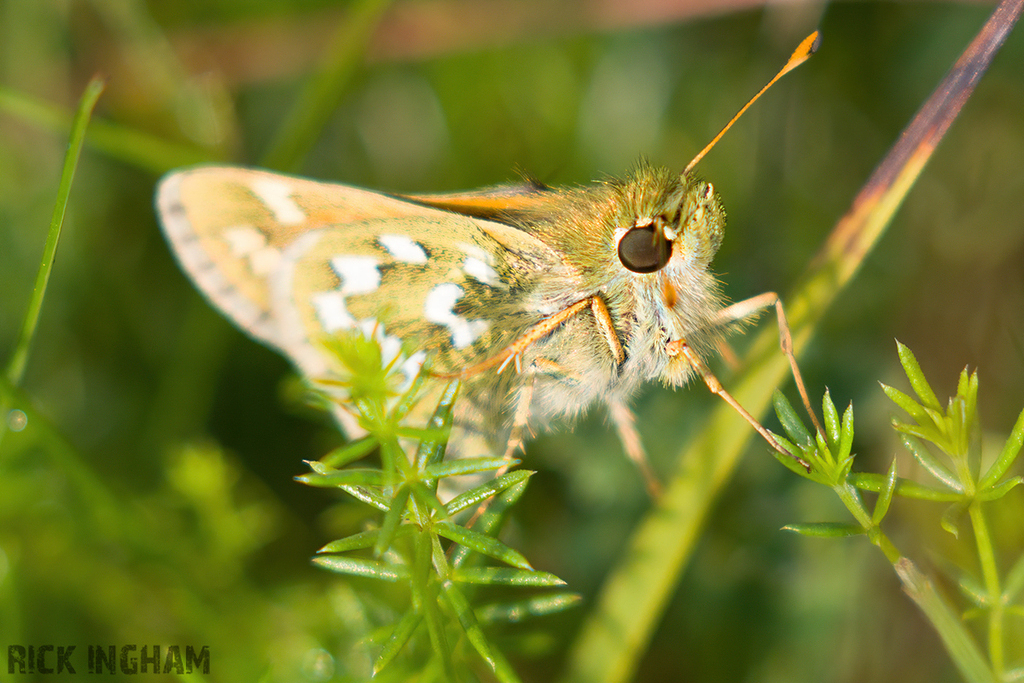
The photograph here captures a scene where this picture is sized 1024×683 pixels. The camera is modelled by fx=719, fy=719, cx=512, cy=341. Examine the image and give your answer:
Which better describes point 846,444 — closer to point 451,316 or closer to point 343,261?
point 451,316

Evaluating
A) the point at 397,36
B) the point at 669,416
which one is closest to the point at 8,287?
the point at 397,36

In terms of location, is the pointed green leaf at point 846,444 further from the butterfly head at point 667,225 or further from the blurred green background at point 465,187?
the blurred green background at point 465,187

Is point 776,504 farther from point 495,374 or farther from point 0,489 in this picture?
point 0,489

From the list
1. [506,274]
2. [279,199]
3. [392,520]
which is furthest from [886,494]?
[279,199]

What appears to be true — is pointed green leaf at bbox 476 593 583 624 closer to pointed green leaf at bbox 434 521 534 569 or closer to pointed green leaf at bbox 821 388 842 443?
pointed green leaf at bbox 434 521 534 569

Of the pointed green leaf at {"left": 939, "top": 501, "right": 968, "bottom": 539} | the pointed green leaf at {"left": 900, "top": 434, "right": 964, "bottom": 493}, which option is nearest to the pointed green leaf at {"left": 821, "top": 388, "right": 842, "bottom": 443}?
the pointed green leaf at {"left": 900, "top": 434, "right": 964, "bottom": 493}

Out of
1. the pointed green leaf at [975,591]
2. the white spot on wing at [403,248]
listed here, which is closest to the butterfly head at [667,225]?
the white spot on wing at [403,248]
